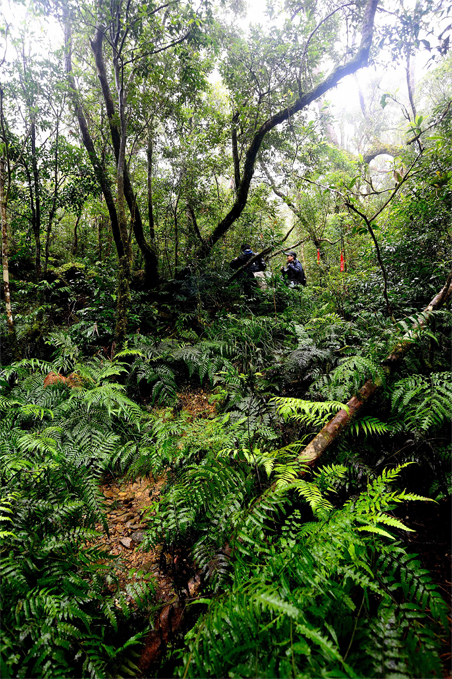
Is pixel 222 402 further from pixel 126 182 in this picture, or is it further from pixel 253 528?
pixel 126 182

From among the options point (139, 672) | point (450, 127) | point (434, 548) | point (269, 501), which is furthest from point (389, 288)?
point (139, 672)

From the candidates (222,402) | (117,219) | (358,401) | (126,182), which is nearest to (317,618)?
(358,401)

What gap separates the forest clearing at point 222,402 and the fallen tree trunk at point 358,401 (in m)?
0.02

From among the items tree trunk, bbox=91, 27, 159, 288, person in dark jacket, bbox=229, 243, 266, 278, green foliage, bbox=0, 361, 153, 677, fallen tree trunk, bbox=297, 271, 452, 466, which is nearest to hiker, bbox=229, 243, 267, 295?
person in dark jacket, bbox=229, 243, 266, 278

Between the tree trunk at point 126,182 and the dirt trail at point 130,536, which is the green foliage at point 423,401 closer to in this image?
the dirt trail at point 130,536

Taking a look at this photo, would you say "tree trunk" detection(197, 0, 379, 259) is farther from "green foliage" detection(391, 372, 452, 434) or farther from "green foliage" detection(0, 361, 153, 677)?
"green foliage" detection(0, 361, 153, 677)

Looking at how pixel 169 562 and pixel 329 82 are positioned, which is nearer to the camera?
pixel 169 562

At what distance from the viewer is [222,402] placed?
412 centimetres

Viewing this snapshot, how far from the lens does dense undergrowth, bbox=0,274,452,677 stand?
1262mm

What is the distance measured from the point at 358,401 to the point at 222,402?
1.90 meters

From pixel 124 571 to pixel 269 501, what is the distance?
4.41 feet

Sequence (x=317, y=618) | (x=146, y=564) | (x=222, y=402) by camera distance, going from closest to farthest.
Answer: (x=317, y=618) → (x=146, y=564) → (x=222, y=402)

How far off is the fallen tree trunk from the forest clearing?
2cm

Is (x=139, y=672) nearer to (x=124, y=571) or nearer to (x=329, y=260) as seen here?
(x=124, y=571)
